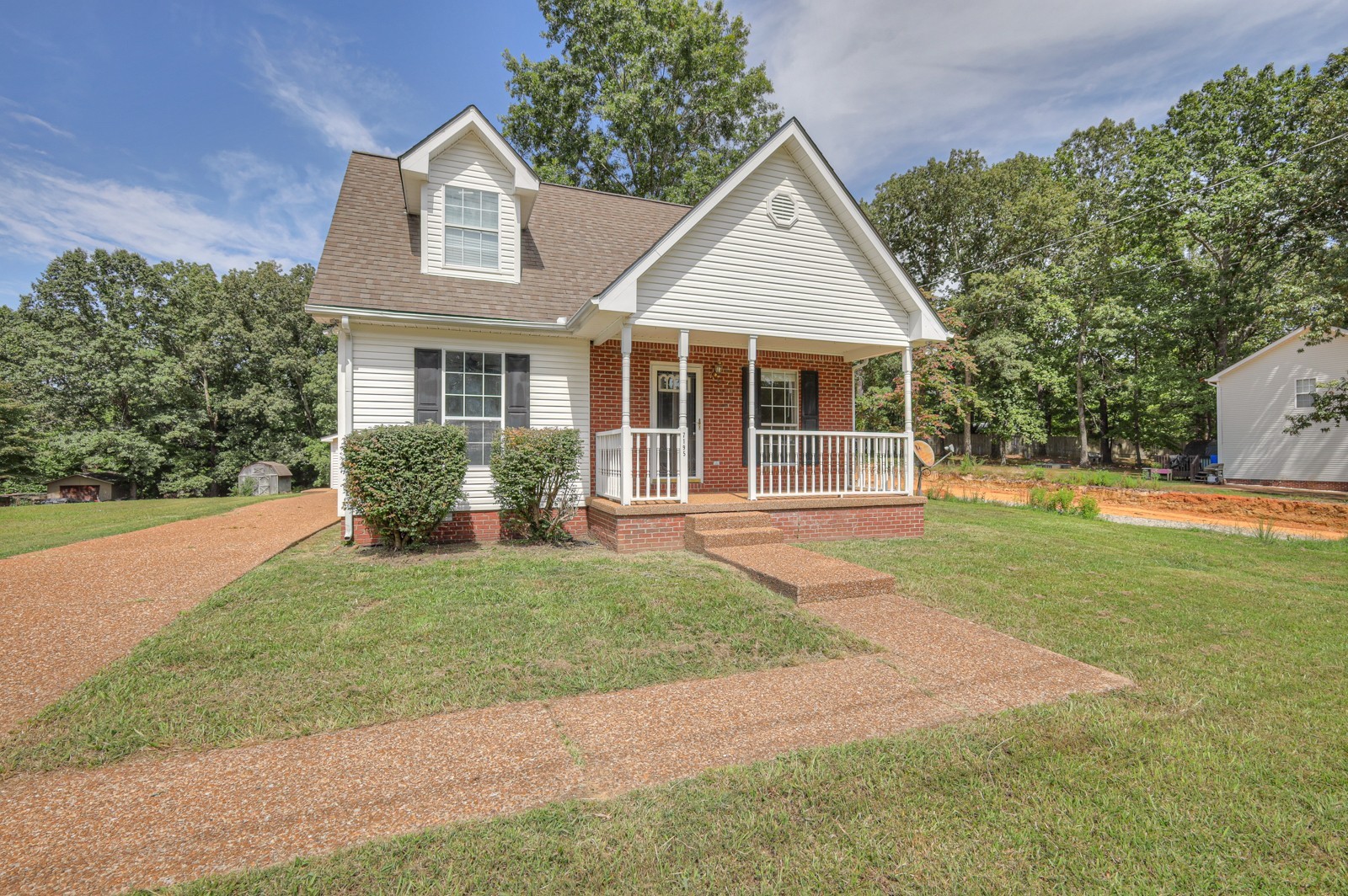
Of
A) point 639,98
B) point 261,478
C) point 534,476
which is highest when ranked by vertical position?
point 639,98

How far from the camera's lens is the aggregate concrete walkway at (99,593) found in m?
4.05

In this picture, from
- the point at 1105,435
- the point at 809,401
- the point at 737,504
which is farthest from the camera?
the point at 1105,435

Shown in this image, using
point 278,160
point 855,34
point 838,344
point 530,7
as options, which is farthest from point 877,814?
point 530,7

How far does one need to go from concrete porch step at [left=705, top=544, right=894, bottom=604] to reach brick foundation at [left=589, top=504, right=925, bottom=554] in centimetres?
105

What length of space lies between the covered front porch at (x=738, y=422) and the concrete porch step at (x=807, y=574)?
1.55m

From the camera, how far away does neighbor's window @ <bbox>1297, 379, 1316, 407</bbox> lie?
1923 cm

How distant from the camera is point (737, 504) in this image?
8.58 metres

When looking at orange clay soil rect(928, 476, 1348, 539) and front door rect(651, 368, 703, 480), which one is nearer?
front door rect(651, 368, 703, 480)

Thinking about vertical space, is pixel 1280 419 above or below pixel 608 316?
below

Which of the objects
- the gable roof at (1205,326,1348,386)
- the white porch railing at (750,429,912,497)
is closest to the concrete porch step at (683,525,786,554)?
the white porch railing at (750,429,912,497)

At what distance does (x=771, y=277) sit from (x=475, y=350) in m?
4.85

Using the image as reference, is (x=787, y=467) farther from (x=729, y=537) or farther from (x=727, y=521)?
(x=729, y=537)

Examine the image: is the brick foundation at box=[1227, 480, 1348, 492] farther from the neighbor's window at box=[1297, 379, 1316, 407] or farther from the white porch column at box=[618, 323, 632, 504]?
the white porch column at box=[618, 323, 632, 504]

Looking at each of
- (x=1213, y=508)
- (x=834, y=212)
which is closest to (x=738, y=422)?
(x=834, y=212)
